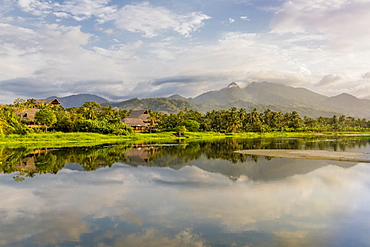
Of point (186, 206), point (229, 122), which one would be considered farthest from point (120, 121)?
point (186, 206)

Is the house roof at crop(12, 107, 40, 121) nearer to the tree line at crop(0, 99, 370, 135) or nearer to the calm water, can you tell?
the tree line at crop(0, 99, 370, 135)

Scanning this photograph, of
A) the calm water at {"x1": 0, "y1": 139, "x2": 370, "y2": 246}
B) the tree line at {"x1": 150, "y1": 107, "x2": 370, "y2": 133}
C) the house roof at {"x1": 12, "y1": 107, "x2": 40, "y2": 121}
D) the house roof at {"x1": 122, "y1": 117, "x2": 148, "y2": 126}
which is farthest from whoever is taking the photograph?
the tree line at {"x1": 150, "y1": 107, "x2": 370, "y2": 133}

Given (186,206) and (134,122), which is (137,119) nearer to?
(134,122)

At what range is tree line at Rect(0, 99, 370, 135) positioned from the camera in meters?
75.6

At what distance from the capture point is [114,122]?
86312mm

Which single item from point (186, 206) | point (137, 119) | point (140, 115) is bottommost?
point (186, 206)

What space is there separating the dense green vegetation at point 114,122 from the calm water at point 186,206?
139 feet

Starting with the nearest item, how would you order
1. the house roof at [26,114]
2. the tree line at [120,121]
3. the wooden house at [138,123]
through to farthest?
the tree line at [120,121], the house roof at [26,114], the wooden house at [138,123]

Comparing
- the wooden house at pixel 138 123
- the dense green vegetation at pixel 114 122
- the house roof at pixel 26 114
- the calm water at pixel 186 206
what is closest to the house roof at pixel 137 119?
the wooden house at pixel 138 123

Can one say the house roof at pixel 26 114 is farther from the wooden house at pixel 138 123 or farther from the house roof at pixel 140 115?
the house roof at pixel 140 115

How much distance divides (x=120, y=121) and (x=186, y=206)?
7978cm

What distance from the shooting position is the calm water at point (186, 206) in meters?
12.3

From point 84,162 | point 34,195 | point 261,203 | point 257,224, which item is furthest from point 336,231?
point 84,162

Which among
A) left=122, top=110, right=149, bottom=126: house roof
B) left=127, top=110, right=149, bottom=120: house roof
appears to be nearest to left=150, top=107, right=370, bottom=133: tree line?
left=122, top=110, right=149, bottom=126: house roof
